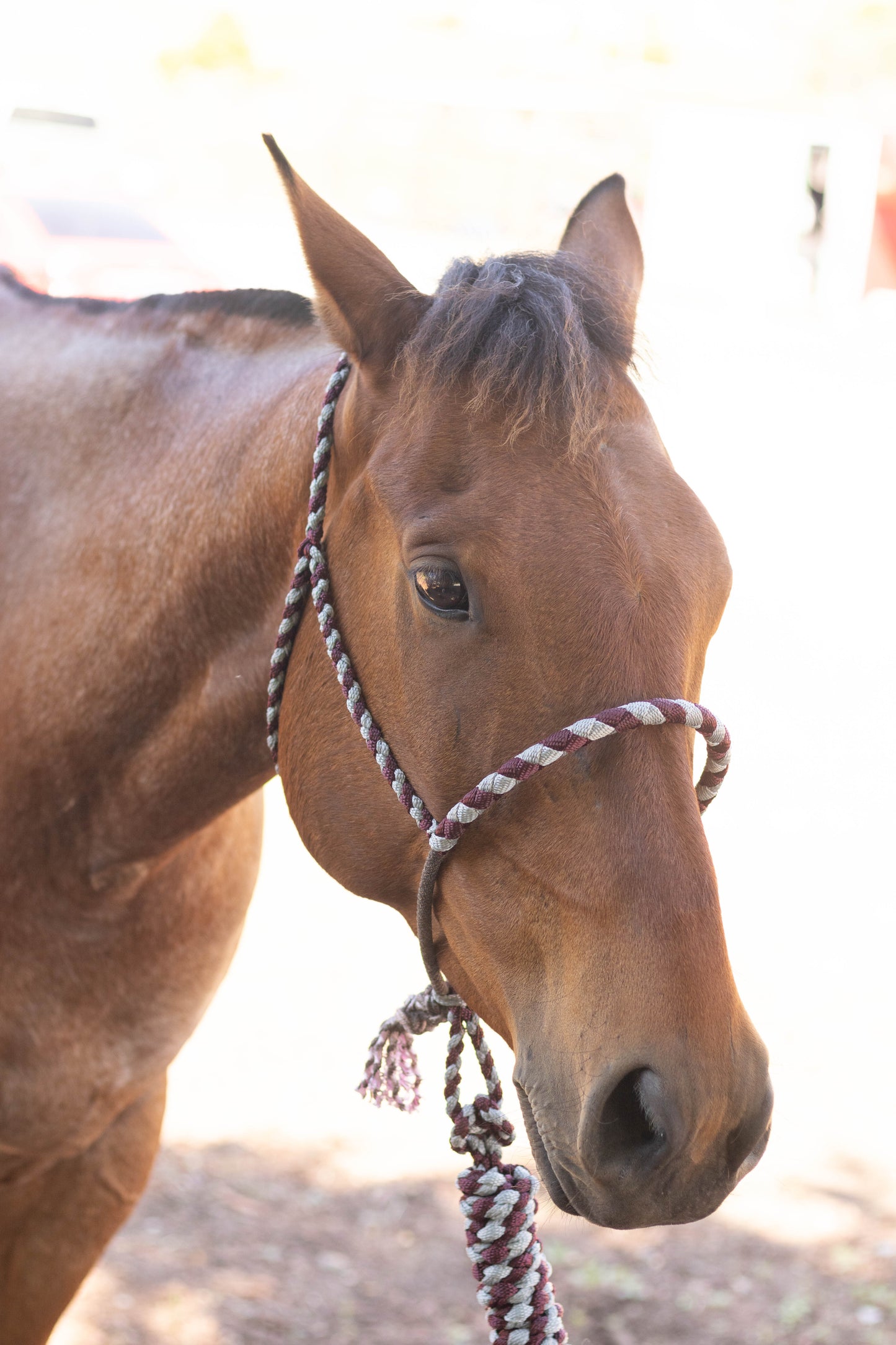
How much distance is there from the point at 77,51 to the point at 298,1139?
1081 inches

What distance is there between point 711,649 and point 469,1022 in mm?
6560

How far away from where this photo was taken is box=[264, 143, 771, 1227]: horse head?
1.28m

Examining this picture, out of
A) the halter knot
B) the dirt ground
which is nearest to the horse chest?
the halter knot

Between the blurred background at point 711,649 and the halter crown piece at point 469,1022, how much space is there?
0.51 m

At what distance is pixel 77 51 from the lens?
85.3ft

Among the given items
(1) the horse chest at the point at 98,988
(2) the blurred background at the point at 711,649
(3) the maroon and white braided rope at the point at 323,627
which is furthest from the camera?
(2) the blurred background at the point at 711,649

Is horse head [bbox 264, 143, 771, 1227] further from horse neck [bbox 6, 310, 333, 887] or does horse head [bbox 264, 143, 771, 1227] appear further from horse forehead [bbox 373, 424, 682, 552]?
horse neck [bbox 6, 310, 333, 887]

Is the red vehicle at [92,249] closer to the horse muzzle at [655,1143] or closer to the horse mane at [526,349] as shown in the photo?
the horse mane at [526,349]

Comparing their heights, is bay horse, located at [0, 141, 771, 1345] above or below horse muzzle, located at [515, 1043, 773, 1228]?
above

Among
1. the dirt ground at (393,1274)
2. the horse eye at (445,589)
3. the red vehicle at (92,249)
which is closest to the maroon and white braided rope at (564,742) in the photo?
the horse eye at (445,589)

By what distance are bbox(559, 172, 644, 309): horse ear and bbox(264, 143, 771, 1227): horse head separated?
33cm

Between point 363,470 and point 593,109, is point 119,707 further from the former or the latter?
point 593,109

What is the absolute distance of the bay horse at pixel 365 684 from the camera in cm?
131

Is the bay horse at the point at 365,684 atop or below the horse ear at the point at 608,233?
below
